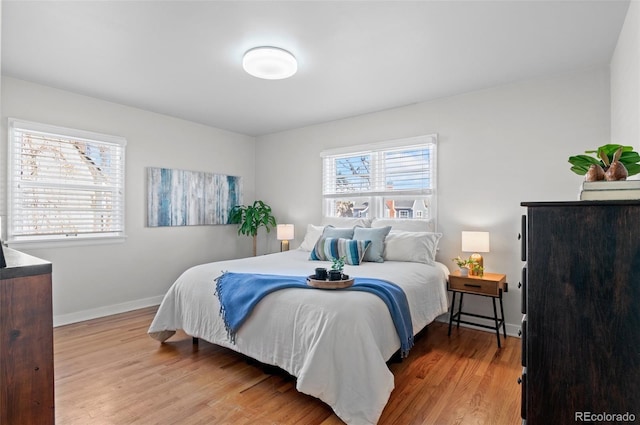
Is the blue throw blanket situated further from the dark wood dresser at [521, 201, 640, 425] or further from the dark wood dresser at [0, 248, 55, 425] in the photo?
the dark wood dresser at [0, 248, 55, 425]

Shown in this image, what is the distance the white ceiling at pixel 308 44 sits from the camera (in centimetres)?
216

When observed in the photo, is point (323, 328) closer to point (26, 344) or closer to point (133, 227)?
point (26, 344)

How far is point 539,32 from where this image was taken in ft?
7.90

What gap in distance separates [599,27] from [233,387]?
11.9 feet

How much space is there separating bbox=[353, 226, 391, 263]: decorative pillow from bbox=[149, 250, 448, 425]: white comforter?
0.41m

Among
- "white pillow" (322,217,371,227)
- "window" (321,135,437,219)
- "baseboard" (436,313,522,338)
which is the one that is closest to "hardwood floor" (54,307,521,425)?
"baseboard" (436,313,522,338)

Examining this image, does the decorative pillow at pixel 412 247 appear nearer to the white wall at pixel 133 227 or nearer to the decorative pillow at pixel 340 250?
the decorative pillow at pixel 340 250

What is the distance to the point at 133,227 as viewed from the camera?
13.5 feet

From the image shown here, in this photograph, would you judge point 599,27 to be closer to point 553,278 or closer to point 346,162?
point 553,278

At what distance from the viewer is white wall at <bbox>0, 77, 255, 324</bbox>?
11.3 ft

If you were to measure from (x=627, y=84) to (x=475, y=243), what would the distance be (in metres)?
1.65

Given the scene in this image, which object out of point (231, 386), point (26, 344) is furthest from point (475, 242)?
point (26, 344)

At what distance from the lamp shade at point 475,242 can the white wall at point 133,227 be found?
356 centimetres

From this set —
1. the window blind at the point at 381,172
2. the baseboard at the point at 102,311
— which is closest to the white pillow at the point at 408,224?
the window blind at the point at 381,172
